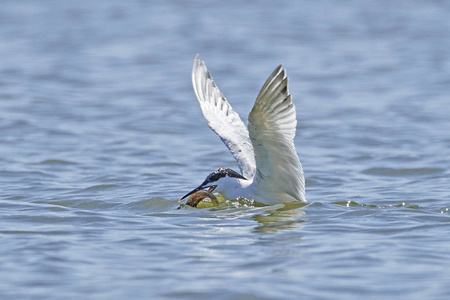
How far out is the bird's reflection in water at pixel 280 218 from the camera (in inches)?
331

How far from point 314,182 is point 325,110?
534 cm

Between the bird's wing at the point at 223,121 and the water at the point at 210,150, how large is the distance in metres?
0.89

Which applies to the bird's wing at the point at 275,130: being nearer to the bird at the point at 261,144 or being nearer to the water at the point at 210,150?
the bird at the point at 261,144

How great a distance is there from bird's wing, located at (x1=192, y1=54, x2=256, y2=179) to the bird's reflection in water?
854 mm

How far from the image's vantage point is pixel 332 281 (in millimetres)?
6555

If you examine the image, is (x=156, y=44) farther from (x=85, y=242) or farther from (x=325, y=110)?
(x=85, y=242)

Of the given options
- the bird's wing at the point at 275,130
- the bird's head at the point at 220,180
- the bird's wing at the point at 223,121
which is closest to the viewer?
the bird's wing at the point at 275,130

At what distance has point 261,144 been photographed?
860cm

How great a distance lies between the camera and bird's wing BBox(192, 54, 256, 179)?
10.1 metres

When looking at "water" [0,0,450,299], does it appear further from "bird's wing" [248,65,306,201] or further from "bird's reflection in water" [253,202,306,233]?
"bird's wing" [248,65,306,201]

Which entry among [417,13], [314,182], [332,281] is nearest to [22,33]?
[417,13]

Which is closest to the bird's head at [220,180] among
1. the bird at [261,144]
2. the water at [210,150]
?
the bird at [261,144]

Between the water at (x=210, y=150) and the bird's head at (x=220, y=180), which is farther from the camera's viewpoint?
the bird's head at (x=220, y=180)

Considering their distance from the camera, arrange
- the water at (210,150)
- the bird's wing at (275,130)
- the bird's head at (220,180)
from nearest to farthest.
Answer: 1. the water at (210,150)
2. the bird's wing at (275,130)
3. the bird's head at (220,180)
